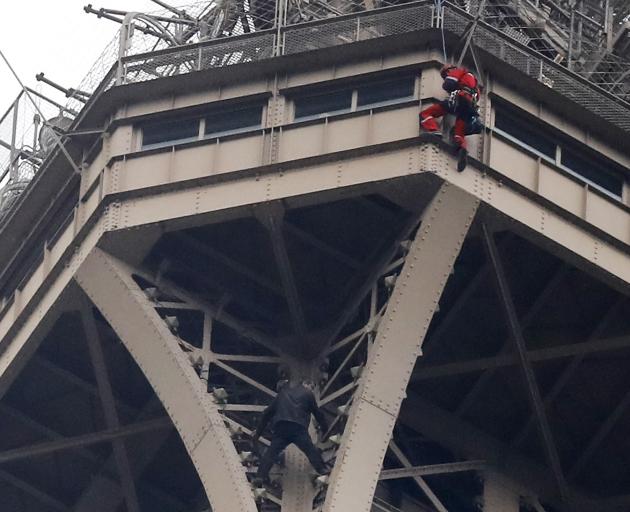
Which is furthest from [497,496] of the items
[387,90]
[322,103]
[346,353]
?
[322,103]

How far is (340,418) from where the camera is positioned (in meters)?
43.9

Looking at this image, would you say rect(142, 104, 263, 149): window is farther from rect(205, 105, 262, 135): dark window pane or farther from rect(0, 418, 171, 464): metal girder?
rect(0, 418, 171, 464): metal girder

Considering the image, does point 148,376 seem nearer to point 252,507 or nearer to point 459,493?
point 252,507

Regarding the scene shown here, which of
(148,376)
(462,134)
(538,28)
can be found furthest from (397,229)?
(538,28)

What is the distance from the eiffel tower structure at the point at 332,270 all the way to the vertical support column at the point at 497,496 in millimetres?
54

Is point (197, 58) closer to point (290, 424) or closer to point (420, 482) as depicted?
point (290, 424)

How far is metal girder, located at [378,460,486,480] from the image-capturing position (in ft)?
Answer: 152

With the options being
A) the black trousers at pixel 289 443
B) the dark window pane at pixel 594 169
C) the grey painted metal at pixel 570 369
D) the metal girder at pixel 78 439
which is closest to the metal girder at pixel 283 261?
the black trousers at pixel 289 443

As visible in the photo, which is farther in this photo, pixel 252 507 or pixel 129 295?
pixel 129 295

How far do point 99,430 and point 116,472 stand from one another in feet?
2.98

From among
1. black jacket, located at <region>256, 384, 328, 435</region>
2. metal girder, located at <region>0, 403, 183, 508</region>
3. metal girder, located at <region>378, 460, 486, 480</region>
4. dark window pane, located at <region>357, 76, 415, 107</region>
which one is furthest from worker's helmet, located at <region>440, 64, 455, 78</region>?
metal girder, located at <region>0, 403, 183, 508</region>

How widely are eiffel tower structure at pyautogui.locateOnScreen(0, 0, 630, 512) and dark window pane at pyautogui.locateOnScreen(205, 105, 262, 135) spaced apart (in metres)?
0.04

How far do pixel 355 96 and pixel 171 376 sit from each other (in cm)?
611

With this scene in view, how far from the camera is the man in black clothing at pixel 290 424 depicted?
1732 inches
